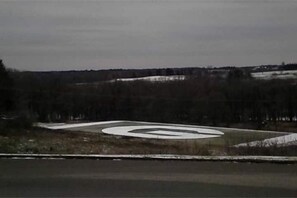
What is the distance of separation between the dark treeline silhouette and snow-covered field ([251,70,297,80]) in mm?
2132

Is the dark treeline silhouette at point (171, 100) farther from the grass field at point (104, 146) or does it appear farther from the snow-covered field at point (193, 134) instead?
the grass field at point (104, 146)

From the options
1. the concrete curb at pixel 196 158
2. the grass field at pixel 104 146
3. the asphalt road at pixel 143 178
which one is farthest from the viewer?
the grass field at pixel 104 146

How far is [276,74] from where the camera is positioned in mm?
85250

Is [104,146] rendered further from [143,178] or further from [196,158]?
[143,178]

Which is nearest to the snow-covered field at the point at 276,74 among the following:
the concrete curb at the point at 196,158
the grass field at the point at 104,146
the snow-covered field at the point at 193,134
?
the snow-covered field at the point at 193,134

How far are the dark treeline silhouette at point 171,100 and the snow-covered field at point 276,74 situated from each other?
2.13 metres

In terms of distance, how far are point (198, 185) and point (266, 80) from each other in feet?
247

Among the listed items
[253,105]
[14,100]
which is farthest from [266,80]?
[14,100]

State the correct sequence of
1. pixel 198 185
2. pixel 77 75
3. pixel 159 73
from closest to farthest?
pixel 198 185 → pixel 77 75 → pixel 159 73

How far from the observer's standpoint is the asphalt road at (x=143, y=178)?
663cm

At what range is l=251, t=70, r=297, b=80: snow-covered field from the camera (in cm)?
8031

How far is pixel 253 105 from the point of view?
80500mm

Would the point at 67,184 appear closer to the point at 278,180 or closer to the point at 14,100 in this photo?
the point at 278,180

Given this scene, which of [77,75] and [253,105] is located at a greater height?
[77,75]
